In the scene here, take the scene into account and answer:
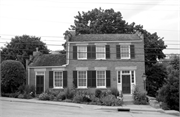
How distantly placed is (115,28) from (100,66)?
14.3 metres

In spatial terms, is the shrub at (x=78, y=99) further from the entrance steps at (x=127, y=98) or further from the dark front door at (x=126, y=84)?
the dark front door at (x=126, y=84)

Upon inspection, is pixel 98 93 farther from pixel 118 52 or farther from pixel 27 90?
pixel 27 90

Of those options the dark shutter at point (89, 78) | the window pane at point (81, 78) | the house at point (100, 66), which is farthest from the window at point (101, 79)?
the window pane at point (81, 78)

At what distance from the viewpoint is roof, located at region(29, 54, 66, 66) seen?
26.0 meters

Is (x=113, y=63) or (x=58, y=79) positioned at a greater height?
(x=113, y=63)

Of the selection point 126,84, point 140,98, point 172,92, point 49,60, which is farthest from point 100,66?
point 172,92

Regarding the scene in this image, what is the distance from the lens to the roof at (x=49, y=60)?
→ 1025 inches

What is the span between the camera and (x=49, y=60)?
26.8 m

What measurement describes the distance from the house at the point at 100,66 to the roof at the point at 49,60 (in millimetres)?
661

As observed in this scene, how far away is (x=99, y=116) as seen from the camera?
1391cm

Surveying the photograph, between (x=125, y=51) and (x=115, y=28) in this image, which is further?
(x=115, y=28)

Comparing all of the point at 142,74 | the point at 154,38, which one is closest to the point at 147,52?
the point at 154,38

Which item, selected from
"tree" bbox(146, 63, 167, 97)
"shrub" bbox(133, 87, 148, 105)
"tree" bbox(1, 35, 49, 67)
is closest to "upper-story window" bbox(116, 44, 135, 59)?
"shrub" bbox(133, 87, 148, 105)

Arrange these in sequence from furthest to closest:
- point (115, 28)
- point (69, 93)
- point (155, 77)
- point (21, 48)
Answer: point (21, 48) < point (115, 28) < point (155, 77) < point (69, 93)
